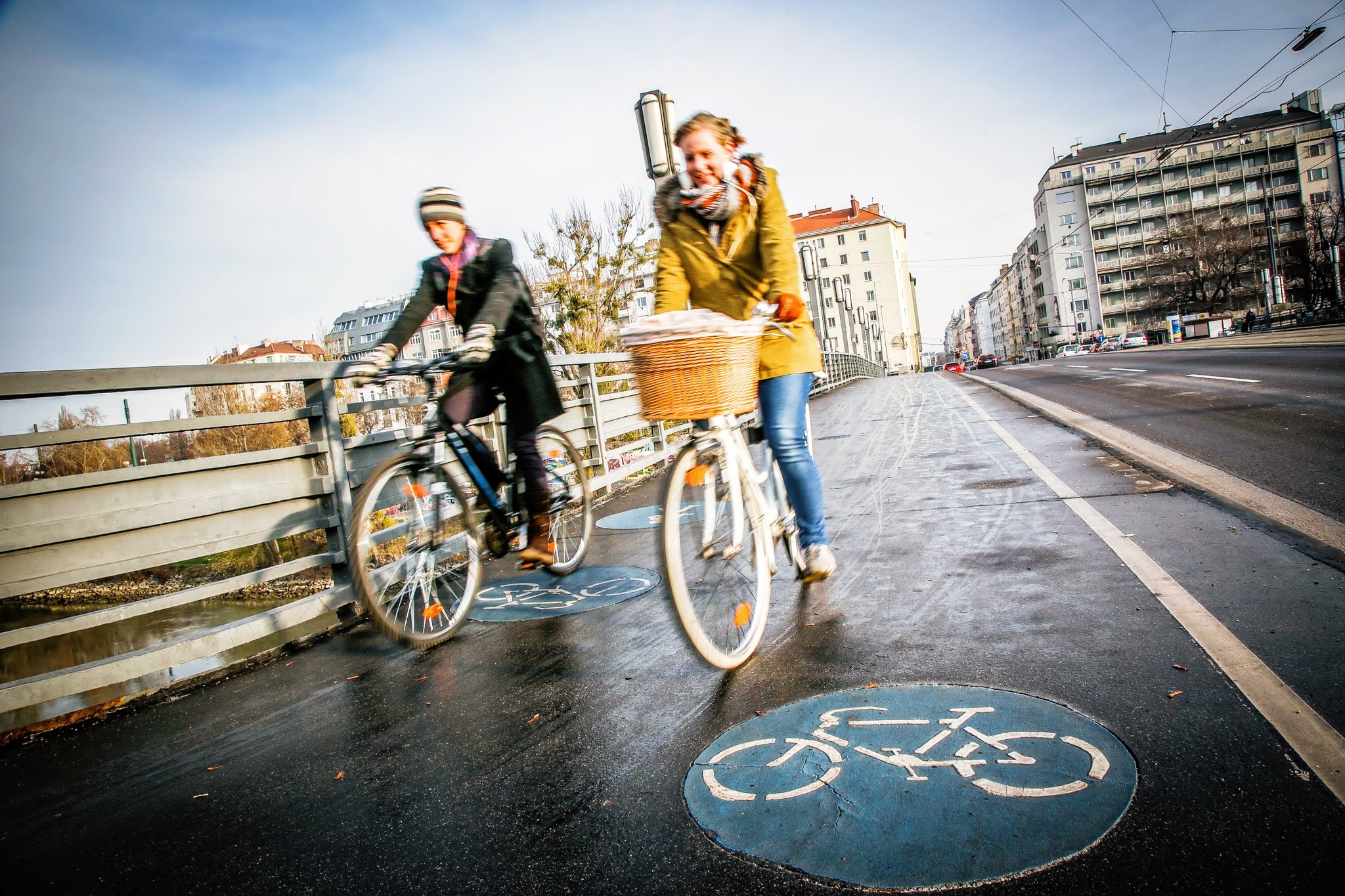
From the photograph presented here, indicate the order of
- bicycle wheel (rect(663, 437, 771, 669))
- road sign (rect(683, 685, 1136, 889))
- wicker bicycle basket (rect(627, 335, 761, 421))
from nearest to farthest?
1. road sign (rect(683, 685, 1136, 889))
2. wicker bicycle basket (rect(627, 335, 761, 421))
3. bicycle wheel (rect(663, 437, 771, 669))

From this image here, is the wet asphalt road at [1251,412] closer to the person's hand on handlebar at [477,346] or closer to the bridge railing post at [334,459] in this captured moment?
the person's hand on handlebar at [477,346]

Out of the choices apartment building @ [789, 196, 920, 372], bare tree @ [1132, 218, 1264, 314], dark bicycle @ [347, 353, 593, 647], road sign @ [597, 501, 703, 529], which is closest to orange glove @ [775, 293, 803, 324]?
dark bicycle @ [347, 353, 593, 647]

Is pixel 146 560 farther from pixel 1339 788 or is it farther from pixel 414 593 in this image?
pixel 1339 788

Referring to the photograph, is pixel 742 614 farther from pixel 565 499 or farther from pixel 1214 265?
pixel 1214 265

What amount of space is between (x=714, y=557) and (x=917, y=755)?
1058 mm

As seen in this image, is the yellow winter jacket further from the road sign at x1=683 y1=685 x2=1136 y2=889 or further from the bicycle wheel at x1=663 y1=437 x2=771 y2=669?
the road sign at x1=683 y1=685 x2=1136 y2=889

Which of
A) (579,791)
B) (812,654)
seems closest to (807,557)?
(812,654)

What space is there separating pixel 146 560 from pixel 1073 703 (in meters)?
3.92

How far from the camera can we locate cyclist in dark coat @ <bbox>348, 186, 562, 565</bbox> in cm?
367

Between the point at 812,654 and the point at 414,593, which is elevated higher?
the point at 414,593

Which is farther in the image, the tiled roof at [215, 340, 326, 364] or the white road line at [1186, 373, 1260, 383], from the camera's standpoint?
the tiled roof at [215, 340, 326, 364]

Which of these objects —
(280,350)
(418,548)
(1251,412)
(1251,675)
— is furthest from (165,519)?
(280,350)

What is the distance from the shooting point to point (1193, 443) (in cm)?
675

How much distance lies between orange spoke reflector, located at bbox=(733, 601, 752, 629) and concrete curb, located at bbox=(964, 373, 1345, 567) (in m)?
2.48
